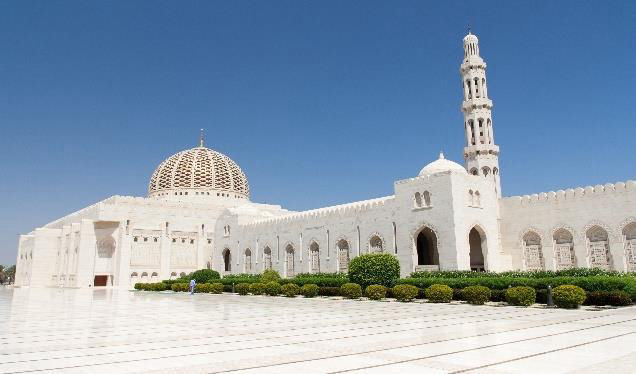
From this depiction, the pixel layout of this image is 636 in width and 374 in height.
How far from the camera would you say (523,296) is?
54.5ft

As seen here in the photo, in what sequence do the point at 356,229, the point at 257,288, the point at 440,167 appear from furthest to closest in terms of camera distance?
the point at 356,229, the point at 440,167, the point at 257,288

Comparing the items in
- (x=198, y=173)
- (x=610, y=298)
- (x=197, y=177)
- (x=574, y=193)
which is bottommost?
(x=610, y=298)

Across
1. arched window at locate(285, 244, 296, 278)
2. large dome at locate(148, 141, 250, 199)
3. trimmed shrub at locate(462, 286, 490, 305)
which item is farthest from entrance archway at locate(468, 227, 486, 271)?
large dome at locate(148, 141, 250, 199)

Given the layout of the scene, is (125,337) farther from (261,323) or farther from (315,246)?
(315,246)

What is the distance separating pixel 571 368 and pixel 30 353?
27.5 feet

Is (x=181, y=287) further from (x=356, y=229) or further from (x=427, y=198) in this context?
(x=427, y=198)

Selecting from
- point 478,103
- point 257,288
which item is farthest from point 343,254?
point 478,103

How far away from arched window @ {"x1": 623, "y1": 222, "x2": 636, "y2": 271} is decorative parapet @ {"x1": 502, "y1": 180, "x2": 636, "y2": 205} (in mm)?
1892

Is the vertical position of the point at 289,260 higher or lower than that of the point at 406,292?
higher

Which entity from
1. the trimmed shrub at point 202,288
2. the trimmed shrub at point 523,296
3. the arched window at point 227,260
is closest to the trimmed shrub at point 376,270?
the trimmed shrub at point 523,296

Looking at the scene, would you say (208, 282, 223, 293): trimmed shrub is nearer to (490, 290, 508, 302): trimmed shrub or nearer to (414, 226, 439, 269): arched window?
(414, 226, 439, 269): arched window

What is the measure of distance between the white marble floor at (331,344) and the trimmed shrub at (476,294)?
3.92 metres

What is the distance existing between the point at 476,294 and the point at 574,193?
12110mm

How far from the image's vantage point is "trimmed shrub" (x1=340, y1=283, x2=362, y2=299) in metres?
22.8
